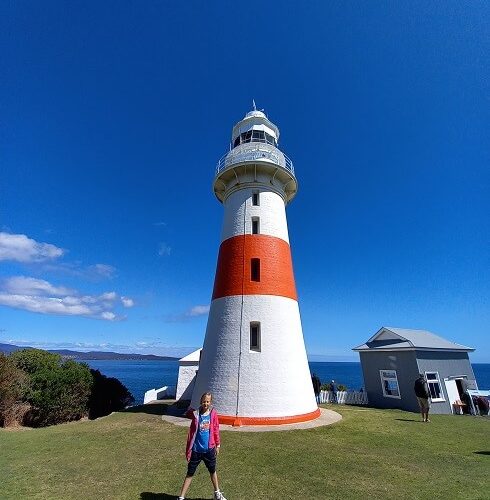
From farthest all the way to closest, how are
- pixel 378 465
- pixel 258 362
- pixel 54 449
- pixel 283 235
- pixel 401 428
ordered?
1. pixel 283 235
2. pixel 258 362
3. pixel 401 428
4. pixel 54 449
5. pixel 378 465

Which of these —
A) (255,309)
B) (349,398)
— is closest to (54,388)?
(255,309)

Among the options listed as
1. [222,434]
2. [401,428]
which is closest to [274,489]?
[222,434]

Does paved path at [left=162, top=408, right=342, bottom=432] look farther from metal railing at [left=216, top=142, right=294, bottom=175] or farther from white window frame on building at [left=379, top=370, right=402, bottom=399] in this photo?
metal railing at [left=216, top=142, right=294, bottom=175]

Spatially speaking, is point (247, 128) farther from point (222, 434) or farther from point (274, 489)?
point (274, 489)

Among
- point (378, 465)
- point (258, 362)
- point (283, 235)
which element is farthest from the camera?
point (283, 235)

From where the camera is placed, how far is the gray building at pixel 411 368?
16.4 meters

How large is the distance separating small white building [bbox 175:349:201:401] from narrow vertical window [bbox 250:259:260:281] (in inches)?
453

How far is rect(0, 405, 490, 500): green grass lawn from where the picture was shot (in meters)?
6.07

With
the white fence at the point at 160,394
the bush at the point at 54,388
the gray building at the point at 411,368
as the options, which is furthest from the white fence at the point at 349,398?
the bush at the point at 54,388

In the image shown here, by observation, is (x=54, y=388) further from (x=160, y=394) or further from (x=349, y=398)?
(x=349, y=398)

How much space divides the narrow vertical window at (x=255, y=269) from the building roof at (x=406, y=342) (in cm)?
1003

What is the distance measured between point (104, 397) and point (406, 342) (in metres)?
18.9

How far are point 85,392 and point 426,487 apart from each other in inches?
690

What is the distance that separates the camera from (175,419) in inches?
519
